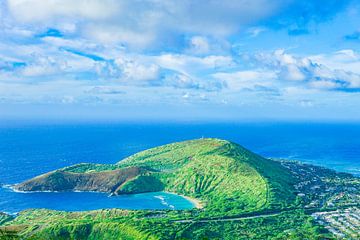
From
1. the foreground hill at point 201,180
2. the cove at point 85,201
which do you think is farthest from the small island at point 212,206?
the cove at point 85,201

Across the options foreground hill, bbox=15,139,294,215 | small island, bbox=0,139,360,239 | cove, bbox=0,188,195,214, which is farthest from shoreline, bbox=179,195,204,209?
foreground hill, bbox=15,139,294,215

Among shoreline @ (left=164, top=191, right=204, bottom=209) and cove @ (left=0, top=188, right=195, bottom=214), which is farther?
cove @ (left=0, top=188, right=195, bottom=214)

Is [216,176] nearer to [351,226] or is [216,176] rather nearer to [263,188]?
[263,188]

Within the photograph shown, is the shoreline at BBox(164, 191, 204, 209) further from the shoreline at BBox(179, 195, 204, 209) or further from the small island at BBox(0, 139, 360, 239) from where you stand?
the small island at BBox(0, 139, 360, 239)

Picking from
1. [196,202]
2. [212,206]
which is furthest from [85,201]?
[212,206]

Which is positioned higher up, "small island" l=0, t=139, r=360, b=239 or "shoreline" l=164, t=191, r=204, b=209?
"small island" l=0, t=139, r=360, b=239

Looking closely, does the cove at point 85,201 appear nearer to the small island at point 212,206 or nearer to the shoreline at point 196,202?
the shoreline at point 196,202
